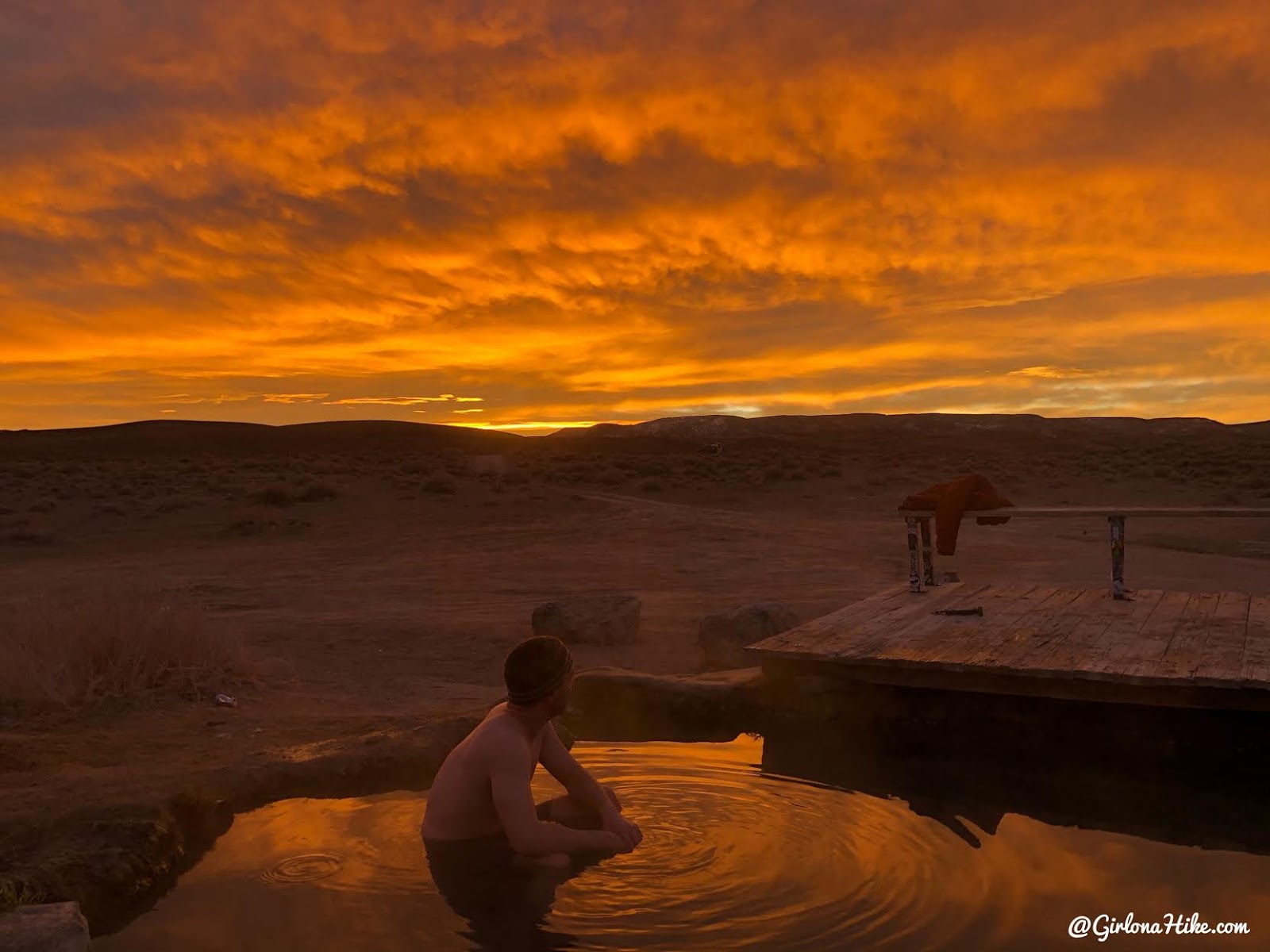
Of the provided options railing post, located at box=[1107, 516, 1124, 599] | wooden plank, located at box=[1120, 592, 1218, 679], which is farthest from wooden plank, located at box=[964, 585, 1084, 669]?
wooden plank, located at box=[1120, 592, 1218, 679]

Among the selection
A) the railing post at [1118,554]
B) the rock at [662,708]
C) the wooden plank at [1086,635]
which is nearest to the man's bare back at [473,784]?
the rock at [662,708]

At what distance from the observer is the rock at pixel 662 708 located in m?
A: 6.95

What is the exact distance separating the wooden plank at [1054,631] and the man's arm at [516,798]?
10.1ft

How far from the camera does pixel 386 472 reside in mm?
34844

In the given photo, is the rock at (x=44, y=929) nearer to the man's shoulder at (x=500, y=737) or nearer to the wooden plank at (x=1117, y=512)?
the man's shoulder at (x=500, y=737)

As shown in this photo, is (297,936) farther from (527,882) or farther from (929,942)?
(929,942)

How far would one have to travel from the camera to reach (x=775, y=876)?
4633mm

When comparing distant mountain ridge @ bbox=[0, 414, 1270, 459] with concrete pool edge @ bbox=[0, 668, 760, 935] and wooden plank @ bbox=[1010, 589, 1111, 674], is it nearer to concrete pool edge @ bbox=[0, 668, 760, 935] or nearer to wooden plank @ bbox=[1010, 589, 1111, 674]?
wooden plank @ bbox=[1010, 589, 1111, 674]

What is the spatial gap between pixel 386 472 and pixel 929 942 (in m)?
32.1

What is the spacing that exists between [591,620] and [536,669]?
5576 mm

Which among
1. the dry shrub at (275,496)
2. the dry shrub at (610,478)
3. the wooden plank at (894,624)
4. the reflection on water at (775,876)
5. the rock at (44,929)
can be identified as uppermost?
the dry shrub at (610,478)

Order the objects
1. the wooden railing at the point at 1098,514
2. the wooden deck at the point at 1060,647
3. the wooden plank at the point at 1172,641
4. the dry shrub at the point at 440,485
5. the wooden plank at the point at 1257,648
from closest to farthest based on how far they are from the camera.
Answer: the wooden plank at the point at 1257,648 → the wooden deck at the point at 1060,647 → the wooden plank at the point at 1172,641 → the wooden railing at the point at 1098,514 → the dry shrub at the point at 440,485

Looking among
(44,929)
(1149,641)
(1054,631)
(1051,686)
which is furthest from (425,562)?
(44,929)

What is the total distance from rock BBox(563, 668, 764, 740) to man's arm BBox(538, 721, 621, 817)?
2066 mm
